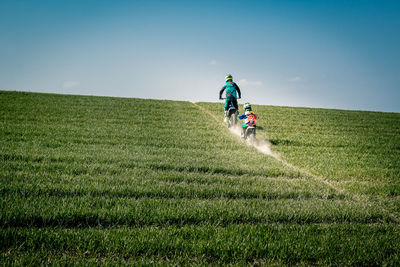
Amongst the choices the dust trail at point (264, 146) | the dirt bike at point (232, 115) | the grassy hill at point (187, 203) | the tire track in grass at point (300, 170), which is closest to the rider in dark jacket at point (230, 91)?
the dirt bike at point (232, 115)

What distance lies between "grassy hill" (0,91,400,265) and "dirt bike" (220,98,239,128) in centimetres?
405

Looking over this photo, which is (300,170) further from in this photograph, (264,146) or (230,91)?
(230,91)

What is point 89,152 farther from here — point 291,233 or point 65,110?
point 65,110

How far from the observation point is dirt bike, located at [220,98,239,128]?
14307mm

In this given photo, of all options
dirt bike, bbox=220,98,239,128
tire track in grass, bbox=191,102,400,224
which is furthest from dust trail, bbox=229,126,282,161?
dirt bike, bbox=220,98,239,128

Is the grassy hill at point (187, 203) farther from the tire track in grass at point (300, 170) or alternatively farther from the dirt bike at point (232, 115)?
the dirt bike at point (232, 115)

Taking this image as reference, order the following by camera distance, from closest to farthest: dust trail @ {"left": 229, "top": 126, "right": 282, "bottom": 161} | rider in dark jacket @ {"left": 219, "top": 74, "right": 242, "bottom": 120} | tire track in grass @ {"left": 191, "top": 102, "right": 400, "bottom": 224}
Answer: tire track in grass @ {"left": 191, "top": 102, "right": 400, "bottom": 224}
dust trail @ {"left": 229, "top": 126, "right": 282, "bottom": 161}
rider in dark jacket @ {"left": 219, "top": 74, "right": 242, "bottom": 120}

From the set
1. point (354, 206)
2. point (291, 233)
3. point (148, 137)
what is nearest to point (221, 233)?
point (291, 233)

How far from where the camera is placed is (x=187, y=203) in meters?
4.64

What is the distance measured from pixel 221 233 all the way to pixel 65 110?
17022mm

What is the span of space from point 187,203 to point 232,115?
Result: 10.8 metres

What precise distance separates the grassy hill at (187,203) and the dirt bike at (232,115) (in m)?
4.05

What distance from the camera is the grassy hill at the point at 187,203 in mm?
3258

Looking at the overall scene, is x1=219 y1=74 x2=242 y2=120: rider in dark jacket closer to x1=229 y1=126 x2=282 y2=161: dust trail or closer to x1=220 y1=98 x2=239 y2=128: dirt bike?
x1=220 y1=98 x2=239 y2=128: dirt bike
